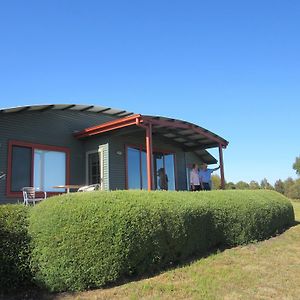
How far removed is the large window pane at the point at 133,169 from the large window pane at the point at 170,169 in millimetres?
2151

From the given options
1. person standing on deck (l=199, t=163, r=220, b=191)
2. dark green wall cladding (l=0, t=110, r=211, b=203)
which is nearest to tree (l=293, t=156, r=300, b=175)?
person standing on deck (l=199, t=163, r=220, b=191)

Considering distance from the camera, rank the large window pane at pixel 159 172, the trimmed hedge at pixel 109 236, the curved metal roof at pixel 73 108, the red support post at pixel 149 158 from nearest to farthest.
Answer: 1. the trimmed hedge at pixel 109 236
2. the red support post at pixel 149 158
3. the curved metal roof at pixel 73 108
4. the large window pane at pixel 159 172

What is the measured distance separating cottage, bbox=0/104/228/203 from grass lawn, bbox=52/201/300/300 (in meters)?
4.49

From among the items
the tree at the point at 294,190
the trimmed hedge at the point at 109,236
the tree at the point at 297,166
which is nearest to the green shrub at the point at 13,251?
the trimmed hedge at the point at 109,236

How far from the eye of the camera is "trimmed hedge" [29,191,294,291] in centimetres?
624

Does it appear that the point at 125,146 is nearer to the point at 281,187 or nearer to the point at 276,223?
the point at 276,223

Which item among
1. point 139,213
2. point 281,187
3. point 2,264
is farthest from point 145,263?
point 281,187

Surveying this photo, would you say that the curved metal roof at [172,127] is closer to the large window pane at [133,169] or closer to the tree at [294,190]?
the large window pane at [133,169]

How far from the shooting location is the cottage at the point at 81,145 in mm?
12586

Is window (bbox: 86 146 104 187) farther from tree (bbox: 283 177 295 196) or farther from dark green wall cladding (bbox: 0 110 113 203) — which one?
tree (bbox: 283 177 295 196)

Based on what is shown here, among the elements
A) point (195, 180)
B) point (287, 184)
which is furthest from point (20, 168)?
point (287, 184)

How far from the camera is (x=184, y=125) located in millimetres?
14523

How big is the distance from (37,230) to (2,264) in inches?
29.2

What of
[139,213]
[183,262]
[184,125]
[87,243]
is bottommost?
[183,262]
